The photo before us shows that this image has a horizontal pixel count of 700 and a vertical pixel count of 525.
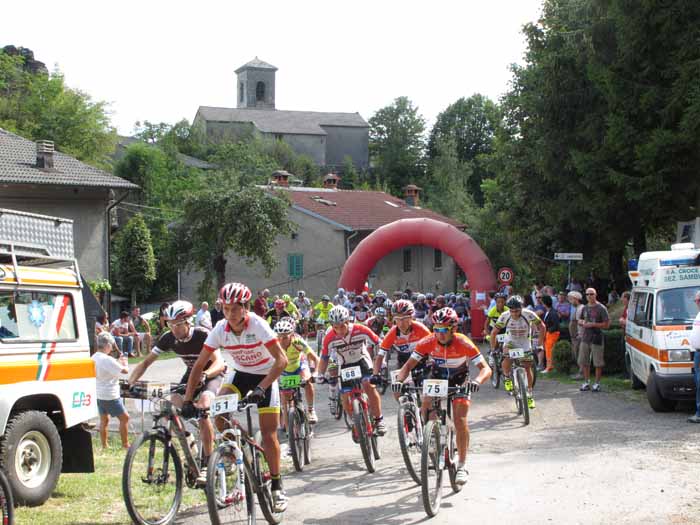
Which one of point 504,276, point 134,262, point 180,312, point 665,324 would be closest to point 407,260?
point 134,262

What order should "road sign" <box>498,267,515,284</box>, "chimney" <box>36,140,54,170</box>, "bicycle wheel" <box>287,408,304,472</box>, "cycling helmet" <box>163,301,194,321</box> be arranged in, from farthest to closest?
1. "chimney" <box>36,140,54,170</box>
2. "road sign" <box>498,267,515,284</box>
3. "bicycle wheel" <box>287,408,304,472</box>
4. "cycling helmet" <box>163,301,194,321</box>

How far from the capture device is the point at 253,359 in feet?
26.1

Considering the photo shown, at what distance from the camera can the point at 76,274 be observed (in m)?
9.78

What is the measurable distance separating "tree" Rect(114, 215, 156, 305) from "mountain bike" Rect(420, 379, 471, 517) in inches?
1943

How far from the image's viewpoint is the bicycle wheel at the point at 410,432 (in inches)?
358

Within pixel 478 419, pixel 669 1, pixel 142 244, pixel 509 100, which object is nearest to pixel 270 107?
pixel 142 244

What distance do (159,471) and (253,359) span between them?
4.07 feet

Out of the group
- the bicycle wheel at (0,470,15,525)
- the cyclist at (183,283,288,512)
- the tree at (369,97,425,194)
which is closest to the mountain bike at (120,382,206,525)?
the cyclist at (183,283,288,512)

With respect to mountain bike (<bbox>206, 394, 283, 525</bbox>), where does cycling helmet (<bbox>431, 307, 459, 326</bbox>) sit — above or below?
above

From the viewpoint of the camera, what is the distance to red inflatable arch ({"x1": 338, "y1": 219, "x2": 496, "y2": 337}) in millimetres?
31297

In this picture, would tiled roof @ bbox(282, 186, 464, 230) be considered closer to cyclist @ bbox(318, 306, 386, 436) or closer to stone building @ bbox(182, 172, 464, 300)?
stone building @ bbox(182, 172, 464, 300)

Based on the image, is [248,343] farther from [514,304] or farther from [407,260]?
[407,260]

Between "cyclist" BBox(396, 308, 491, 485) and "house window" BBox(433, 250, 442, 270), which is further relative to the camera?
"house window" BBox(433, 250, 442, 270)

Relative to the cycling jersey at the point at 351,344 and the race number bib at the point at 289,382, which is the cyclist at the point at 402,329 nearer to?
the cycling jersey at the point at 351,344
